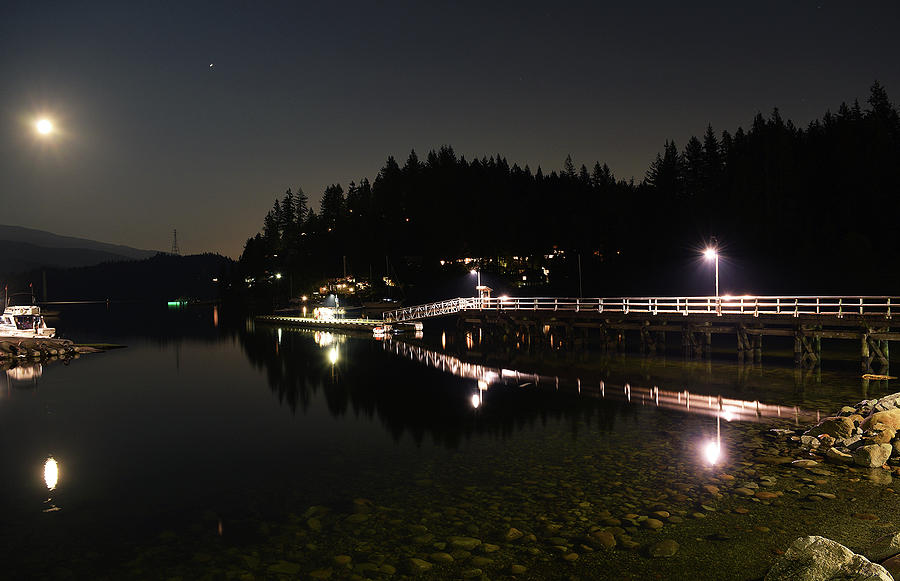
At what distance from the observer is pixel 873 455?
1497 cm

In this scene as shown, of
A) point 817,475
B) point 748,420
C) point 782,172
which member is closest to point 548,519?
point 817,475

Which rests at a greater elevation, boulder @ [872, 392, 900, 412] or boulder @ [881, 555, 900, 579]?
boulder @ [872, 392, 900, 412]

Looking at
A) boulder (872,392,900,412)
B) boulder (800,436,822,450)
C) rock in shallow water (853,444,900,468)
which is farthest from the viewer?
boulder (872,392,900,412)

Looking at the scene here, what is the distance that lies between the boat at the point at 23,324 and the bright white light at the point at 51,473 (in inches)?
1520

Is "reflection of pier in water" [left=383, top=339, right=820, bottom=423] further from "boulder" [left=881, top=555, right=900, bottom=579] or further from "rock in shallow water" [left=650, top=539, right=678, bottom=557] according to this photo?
"boulder" [left=881, top=555, right=900, bottom=579]

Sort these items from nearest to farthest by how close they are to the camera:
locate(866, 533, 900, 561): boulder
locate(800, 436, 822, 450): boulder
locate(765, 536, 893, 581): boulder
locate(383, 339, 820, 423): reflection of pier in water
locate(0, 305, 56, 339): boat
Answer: locate(765, 536, 893, 581): boulder
locate(866, 533, 900, 561): boulder
locate(800, 436, 822, 450): boulder
locate(383, 339, 820, 423): reflection of pier in water
locate(0, 305, 56, 339): boat

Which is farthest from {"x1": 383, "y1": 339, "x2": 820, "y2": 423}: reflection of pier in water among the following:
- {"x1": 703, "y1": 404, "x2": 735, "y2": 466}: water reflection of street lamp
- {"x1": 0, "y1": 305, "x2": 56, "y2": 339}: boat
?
{"x1": 0, "y1": 305, "x2": 56, "y2": 339}: boat

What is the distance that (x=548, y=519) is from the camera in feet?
42.3

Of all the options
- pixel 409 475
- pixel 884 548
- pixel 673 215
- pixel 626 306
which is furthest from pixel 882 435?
pixel 673 215

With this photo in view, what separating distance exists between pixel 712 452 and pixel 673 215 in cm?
8730

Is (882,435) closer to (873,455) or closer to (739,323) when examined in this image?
(873,455)

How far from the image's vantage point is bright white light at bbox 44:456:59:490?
17.3 m

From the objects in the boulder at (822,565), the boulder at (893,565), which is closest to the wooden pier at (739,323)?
the boulder at (893,565)

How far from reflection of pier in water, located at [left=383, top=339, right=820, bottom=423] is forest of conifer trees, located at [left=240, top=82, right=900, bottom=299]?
4951cm
